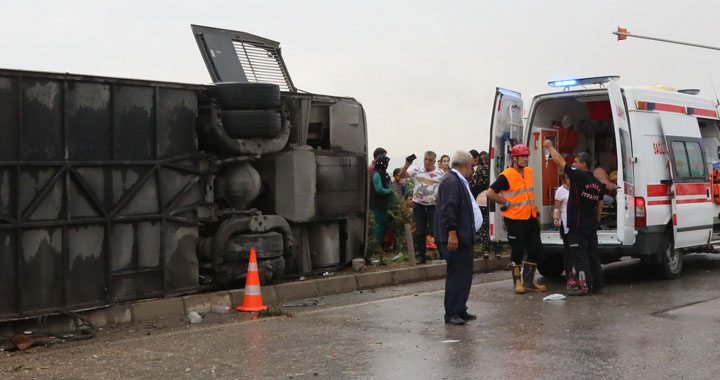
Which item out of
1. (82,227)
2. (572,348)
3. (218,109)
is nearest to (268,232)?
(218,109)

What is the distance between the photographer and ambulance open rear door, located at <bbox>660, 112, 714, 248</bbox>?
41.9 ft

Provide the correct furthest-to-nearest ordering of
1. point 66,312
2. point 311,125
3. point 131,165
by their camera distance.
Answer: point 311,125 < point 131,165 < point 66,312

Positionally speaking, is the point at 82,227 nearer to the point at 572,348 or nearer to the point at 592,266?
the point at 572,348

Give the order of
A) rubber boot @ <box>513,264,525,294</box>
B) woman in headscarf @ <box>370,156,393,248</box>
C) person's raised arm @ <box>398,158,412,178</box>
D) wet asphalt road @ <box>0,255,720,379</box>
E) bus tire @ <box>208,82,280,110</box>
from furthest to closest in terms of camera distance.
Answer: person's raised arm @ <box>398,158,412,178</box> → woman in headscarf @ <box>370,156,393,248</box> → rubber boot @ <box>513,264,525,294</box> → bus tire @ <box>208,82,280,110</box> → wet asphalt road @ <box>0,255,720,379</box>

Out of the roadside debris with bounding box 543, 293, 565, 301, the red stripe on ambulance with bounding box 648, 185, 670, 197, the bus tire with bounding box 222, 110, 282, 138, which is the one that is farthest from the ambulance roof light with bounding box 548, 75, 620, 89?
the bus tire with bounding box 222, 110, 282, 138

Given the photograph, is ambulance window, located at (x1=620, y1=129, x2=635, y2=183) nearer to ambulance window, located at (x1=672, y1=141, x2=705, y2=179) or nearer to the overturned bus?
ambulance window, located at (x1=672, y1=141, x2=705, y2=179)

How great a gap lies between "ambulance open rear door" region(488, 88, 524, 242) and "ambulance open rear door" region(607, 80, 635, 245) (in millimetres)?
1423

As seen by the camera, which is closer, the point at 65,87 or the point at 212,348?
the point at 212,348

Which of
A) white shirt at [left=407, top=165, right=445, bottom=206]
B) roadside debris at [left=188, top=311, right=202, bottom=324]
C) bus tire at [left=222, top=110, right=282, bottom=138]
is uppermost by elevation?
bus tire at [left=222, top=110, right=282, bottom=138]

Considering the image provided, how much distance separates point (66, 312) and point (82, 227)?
0.86 metres

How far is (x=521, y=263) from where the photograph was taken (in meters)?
11.9

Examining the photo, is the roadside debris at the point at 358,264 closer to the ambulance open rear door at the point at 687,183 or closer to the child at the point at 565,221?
the child at the point at 565,221

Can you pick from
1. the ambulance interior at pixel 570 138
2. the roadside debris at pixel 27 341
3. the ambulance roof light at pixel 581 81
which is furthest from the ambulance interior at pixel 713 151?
the roadside debris at pixel 27 341

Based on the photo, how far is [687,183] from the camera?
13.1 meters
